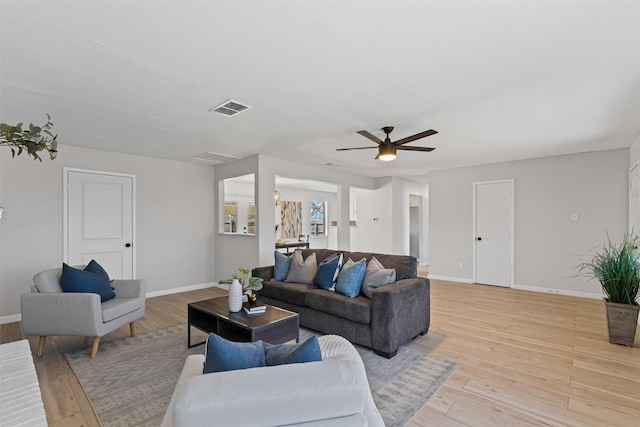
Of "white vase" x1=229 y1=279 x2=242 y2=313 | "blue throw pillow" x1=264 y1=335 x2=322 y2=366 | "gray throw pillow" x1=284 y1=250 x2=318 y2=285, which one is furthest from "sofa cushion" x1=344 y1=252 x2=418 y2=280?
"blue throw pillow" x1=264 y1=335 x2=322 y2=366

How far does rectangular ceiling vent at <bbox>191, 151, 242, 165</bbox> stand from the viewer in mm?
5150

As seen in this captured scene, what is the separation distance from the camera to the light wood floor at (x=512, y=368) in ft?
6.82

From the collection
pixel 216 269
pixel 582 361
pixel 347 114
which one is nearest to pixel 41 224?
pixel 216 269

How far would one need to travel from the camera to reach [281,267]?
13.9 ft

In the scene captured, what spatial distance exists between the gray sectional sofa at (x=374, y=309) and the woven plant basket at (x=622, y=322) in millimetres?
1833

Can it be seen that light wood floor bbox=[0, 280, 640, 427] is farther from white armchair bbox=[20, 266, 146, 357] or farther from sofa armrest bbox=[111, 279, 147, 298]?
sofa armrest bbox=[111, 279, 147, 298]

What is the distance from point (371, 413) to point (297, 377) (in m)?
0.37

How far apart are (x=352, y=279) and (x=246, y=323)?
1.22 m

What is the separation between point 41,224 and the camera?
427 cm

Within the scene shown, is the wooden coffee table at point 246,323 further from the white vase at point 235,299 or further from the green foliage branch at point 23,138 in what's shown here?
Result: the green foliage branch at point 23,138

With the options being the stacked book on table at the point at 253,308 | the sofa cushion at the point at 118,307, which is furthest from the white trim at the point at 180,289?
the stacked book on table at the point at 253,308

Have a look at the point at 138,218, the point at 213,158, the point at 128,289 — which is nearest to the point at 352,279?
the point at 128,289

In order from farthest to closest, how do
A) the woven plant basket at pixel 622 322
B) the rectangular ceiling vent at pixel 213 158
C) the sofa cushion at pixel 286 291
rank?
the rectangular ceiling vent at pixel 213 158 < the sofa cushion at pixel 286 291 < the woven plant basket at pixel 622 322

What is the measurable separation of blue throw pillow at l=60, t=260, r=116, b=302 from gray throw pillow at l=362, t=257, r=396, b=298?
2.79 metres
